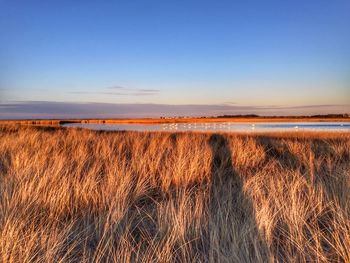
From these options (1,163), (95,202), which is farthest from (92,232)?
(1,163)

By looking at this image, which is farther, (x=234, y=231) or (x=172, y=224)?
(x=172, y=224)

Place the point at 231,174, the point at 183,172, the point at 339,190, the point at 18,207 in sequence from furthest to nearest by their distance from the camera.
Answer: the point at 231,174 < the point at 183,172 < the point at 339,190 < the point at 18,207

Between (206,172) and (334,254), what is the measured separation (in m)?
3.21

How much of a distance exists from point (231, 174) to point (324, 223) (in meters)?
2.74

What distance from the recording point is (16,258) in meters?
2.15

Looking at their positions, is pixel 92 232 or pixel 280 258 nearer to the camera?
pixel 280 258

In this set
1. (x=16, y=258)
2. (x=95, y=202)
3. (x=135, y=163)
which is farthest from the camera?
(x=135, y=163)

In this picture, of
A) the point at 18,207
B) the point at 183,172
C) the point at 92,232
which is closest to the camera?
the point at 92,232

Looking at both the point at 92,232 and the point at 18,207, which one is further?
the point at 18,207

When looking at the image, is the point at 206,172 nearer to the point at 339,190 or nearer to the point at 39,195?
the point at 339,190

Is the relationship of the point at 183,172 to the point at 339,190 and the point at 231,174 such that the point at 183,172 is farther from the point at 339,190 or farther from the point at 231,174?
the point at 339,190

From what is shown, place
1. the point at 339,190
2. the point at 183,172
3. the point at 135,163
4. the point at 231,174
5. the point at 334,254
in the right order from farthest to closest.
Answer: the point at 135,163 < the point at 231,174 < the point at 183,172 < the point at 339,190 < the point at 334,254

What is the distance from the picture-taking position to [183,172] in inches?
213

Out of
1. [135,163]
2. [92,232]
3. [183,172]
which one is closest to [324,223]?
[92,232]
